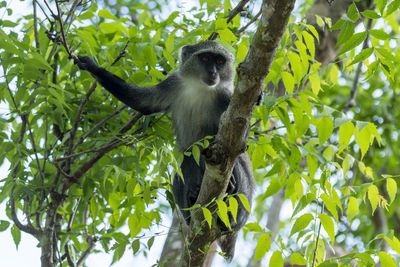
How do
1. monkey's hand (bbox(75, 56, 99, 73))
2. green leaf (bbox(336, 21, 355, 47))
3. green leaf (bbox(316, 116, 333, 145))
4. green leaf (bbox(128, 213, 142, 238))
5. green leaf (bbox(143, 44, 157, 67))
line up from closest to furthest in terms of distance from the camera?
green leaf (bbox(336, 21, 355, 47)) < green leaf (bbox(316, 116, 333, 145)) < green leaf (bbox(128, 213, 142, 238)) < green leaf (bbox(143, 44, 157, 67)) < monkey's hand (bbox(75, 56, 99, 73))

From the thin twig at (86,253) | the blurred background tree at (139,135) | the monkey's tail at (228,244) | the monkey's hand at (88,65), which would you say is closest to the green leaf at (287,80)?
the blurred background tree at (139,135)

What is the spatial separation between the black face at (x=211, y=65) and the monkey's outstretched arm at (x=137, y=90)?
43 centimetres

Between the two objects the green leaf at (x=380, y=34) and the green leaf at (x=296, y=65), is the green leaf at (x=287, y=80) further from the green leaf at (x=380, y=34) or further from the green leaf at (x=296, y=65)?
the green leaf at (x=380, y=34)

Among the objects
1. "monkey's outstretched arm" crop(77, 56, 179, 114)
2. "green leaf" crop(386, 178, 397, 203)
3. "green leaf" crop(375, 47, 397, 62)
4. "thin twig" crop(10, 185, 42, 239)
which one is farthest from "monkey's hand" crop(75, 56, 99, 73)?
"green leaf" crop(386, 178, 397, 203)

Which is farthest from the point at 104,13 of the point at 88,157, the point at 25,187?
the point at 25,187

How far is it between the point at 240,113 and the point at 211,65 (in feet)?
6.89

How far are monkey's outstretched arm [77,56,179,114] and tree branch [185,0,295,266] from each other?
5.49 feet

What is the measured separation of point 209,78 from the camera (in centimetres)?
538

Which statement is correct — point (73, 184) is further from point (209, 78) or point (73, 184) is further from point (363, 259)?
point (363, 259)

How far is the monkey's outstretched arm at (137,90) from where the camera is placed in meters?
5.02

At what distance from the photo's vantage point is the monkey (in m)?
5.59

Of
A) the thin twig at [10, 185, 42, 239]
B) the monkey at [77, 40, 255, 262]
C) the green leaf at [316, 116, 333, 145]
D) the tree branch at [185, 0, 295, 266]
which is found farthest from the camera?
the monkey at [77, 40, 255, 262]

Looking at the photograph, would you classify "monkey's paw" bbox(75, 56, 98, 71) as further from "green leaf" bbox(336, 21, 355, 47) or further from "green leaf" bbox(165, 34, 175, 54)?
"green leaf" bbox(336, 21, 355, 47)

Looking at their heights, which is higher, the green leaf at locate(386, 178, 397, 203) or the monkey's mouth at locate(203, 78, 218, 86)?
the monkey's mouth at locate(203, 78, 218, 86)
